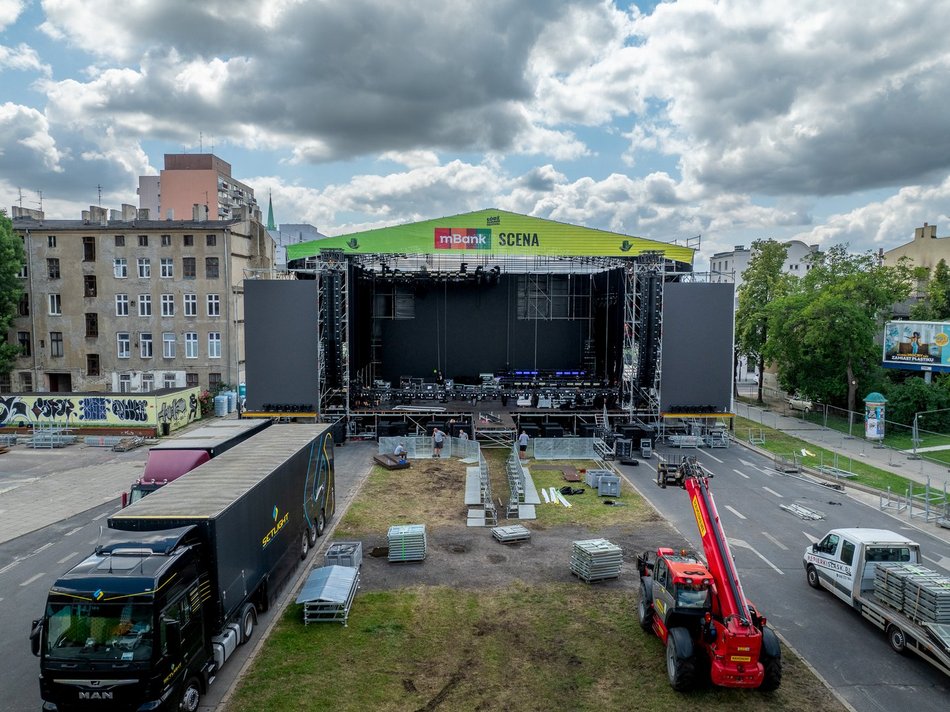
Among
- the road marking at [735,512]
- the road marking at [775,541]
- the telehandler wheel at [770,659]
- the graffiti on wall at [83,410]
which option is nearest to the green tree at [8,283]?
the graffiti on wall at [83,410]

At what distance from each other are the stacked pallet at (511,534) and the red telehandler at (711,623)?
5.86 meters

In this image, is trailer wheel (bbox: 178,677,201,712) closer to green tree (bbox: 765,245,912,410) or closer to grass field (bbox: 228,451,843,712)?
grass field (bbox: 228,451,843,712)

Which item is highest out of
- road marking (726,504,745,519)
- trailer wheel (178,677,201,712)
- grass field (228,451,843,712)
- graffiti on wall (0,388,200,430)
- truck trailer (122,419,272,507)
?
truck trailer (122,419,272,507)

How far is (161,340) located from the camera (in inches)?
1485

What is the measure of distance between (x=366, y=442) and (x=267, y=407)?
521cm

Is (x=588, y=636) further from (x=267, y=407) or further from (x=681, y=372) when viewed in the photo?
(x=267, y=407)

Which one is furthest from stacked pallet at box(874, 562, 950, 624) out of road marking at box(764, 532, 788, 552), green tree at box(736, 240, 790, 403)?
green tree at box(736, 240, 790, 403)

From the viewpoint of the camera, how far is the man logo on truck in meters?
11.6

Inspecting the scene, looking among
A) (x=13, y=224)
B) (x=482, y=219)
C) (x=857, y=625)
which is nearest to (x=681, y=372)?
(x=482, y=219)

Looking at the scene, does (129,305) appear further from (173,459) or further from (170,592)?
(170,592)

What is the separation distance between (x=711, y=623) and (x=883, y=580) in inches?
184

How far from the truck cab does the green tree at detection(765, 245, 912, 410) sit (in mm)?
23161

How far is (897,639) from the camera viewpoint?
1098cm

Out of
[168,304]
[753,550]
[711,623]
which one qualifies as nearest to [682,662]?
[711,623]
